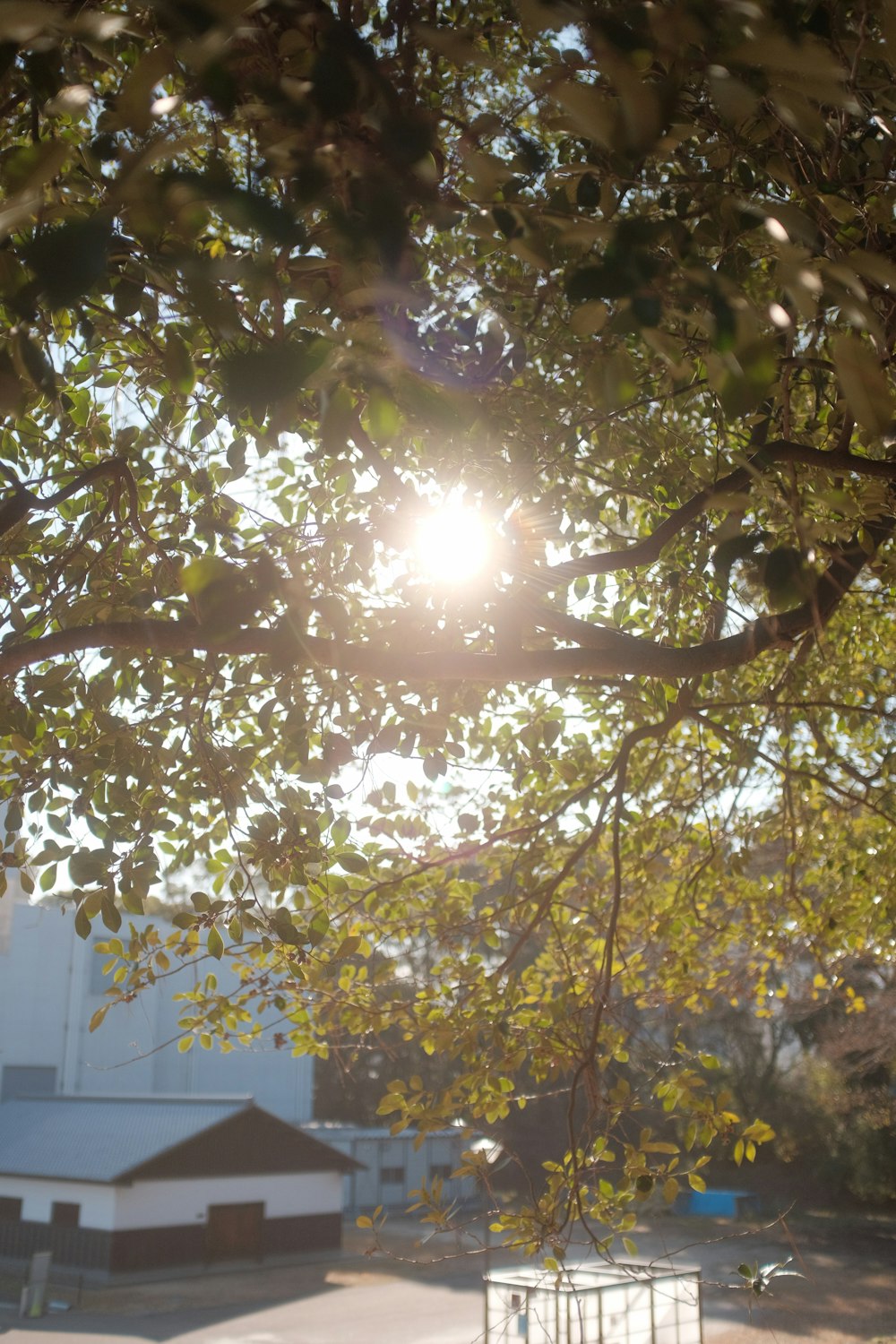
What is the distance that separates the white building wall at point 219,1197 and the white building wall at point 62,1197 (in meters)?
0.17

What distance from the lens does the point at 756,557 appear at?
162 centimetres

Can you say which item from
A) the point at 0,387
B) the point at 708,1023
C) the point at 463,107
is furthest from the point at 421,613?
the point at 708,1023

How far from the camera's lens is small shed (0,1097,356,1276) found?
16.7 meters

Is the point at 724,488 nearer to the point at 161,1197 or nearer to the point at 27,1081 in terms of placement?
the point at 161,1197

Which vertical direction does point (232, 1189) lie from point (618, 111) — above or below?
below

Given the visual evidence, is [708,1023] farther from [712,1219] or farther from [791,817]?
[791,817]

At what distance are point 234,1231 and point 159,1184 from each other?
1817 mm

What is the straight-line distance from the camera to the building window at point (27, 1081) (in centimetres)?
2109

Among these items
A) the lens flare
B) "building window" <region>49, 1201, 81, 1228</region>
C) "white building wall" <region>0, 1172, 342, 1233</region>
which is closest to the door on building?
"white building wall" <region>0, 1172, 342, 1233</region>

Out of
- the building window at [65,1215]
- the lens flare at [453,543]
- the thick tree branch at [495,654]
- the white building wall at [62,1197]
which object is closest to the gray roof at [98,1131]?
the white building wall at [62,1197]

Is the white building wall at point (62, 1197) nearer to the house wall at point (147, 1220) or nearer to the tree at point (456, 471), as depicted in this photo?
the house wall at point (147, 1220)

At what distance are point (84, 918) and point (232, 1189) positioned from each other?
18.0 meters

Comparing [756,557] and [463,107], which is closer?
[756,557]

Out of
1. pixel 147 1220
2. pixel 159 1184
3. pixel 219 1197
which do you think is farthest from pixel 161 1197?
pixel 219 1197
